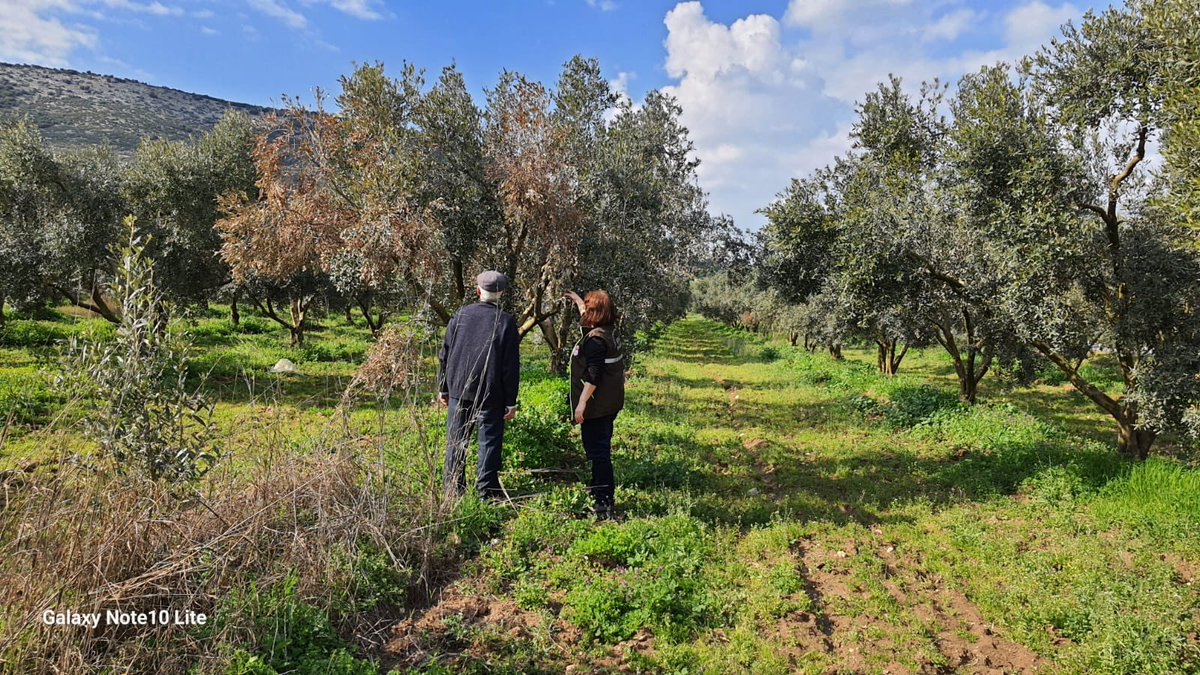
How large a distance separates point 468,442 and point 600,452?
150 cm

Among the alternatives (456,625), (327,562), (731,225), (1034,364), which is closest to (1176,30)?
(1034,364)

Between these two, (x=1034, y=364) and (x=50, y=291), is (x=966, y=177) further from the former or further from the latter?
(x=50, y=291)

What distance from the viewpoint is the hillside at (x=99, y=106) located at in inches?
3369

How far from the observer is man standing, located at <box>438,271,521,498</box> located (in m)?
5.82

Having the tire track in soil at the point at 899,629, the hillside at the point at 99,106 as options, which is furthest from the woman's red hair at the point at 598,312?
the hillside at the point at 99,106

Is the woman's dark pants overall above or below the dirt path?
above

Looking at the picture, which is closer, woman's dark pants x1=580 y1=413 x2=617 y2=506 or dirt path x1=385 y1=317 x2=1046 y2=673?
dirt path x1=385 y1=317 x2=1046 y2=673

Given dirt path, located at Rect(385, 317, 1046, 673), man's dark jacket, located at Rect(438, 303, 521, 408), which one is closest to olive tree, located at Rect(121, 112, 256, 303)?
man's dark jacket, located at Rect(438, 303, 521, 408)

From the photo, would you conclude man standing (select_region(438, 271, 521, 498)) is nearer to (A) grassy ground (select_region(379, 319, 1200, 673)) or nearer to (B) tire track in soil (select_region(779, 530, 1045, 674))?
(A) grassy ground (select_region(379, 319, 1200, 673))

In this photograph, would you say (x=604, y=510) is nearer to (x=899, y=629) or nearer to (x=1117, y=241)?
(x=899, y=629)

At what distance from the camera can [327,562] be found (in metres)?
4.18

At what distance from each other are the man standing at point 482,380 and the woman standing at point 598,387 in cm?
76

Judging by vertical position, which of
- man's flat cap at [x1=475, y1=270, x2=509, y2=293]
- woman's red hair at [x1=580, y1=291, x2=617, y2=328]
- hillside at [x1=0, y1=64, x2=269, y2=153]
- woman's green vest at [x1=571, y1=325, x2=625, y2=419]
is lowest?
woman's green vest at [x1=571, y1=325, x2=625, y2=419]

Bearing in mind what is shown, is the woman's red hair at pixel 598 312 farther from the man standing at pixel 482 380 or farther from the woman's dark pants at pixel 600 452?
the woman's dark pants at pixel 600 452
